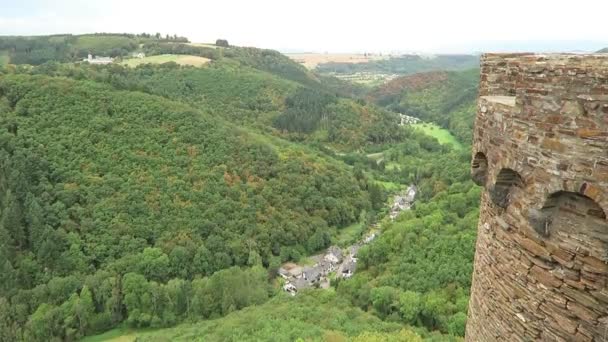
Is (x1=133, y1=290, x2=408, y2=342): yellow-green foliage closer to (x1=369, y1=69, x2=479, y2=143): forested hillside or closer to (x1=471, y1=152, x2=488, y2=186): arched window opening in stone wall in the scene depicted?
(x1=471, y1=152, x2=488, y2=186): arched window opening in stone wall

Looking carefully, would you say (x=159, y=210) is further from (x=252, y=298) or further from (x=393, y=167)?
(x=393, y=167)

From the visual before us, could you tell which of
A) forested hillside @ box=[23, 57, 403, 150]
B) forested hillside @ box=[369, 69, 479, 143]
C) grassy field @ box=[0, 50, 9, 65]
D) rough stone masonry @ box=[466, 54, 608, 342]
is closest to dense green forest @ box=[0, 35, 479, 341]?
forested hillside @ box=[23, 57, 403, 150]

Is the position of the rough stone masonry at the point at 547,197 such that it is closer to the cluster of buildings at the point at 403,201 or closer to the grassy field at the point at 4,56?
the cluster of buildings at the point at 403,201

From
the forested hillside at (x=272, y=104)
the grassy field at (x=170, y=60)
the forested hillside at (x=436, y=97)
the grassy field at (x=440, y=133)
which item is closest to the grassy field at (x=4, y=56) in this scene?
the grassy field at (x=170, y=60)

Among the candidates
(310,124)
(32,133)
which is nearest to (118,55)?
(310,124)

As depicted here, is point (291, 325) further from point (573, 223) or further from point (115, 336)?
point (573, 223)
